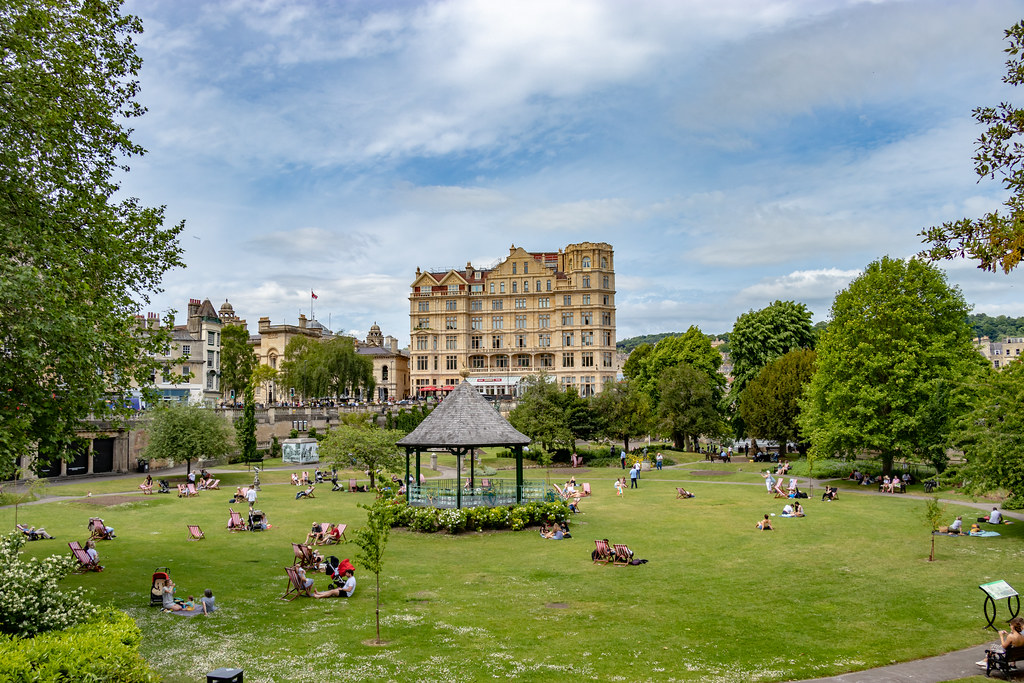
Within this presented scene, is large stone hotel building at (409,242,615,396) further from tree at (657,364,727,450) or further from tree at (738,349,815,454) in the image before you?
tree at (738,349,815,454)

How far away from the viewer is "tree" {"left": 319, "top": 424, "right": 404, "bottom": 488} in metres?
42.4

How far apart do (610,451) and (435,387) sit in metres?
53.7

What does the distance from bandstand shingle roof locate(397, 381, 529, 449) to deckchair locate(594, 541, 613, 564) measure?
24.3ft

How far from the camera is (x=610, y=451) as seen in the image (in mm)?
63031

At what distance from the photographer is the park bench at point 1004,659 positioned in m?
13.9

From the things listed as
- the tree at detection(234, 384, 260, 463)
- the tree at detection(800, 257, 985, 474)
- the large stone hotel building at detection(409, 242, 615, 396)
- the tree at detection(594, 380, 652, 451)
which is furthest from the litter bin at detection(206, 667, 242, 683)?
the large stone hotel building at detection(409, 242, 615, 396)

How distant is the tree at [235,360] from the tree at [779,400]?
68624mm

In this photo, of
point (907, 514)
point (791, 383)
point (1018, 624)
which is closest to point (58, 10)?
point (1018, 624)

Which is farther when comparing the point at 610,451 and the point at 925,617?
the point at 610,451

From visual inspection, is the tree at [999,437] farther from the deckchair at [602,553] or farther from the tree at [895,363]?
the deckchair at [602,553]

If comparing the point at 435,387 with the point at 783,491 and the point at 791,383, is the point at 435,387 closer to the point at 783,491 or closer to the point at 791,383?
the point at 791,383

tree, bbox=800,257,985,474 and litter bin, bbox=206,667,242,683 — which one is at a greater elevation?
tree, bbox=800,257,985,474

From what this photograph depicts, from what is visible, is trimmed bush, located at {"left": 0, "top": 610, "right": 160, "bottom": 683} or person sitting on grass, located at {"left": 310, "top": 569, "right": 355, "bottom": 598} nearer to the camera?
trimmed bush, located at {"left": 0, "top": 610, "right": 160, "bottom": 683}

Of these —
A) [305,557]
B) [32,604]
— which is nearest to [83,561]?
[305,557]
